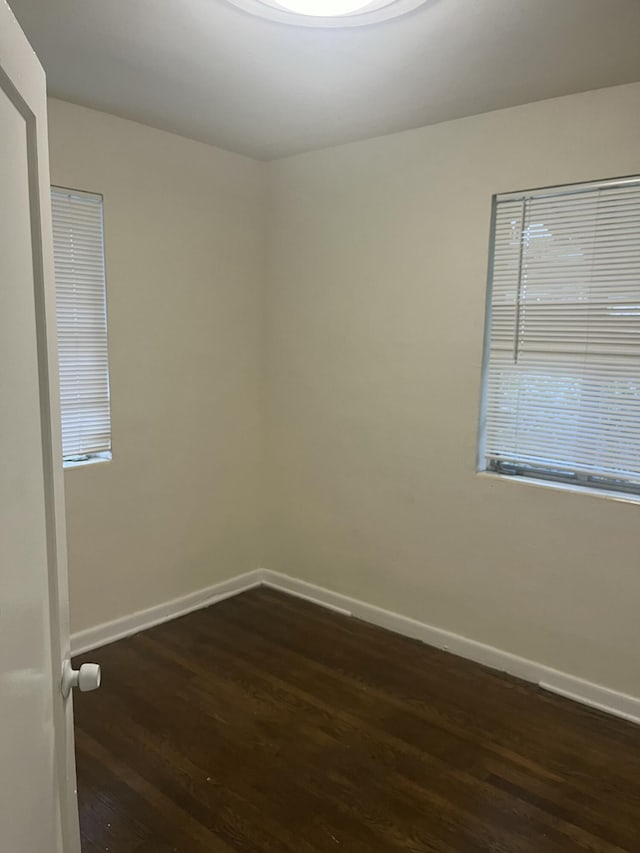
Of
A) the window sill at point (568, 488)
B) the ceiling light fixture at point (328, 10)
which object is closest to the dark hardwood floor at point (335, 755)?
the window sill at point (568, 488)

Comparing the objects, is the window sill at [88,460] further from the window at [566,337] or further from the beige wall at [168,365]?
the window at [566,337]

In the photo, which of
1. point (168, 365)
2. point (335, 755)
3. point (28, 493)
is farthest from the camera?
point (168, 365)

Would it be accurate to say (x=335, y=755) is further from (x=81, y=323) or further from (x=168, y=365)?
(x=81, y=323)

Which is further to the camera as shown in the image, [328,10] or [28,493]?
[328,10]

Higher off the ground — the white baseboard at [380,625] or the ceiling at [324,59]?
the ceiling at [324,59]

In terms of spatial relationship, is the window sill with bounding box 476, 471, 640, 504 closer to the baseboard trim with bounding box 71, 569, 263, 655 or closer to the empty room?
the empty room

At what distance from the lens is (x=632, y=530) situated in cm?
245

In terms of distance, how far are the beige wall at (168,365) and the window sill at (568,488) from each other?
4.88 ft

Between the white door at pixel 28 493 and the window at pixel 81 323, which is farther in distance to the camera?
the window at pixel 81 323

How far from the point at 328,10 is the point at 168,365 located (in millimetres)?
1853

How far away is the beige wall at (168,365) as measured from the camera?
2.85 m

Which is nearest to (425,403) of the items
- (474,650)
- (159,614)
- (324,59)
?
(474,650)

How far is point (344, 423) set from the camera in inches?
130

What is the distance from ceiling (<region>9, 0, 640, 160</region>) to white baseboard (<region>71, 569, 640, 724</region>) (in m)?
2.40
